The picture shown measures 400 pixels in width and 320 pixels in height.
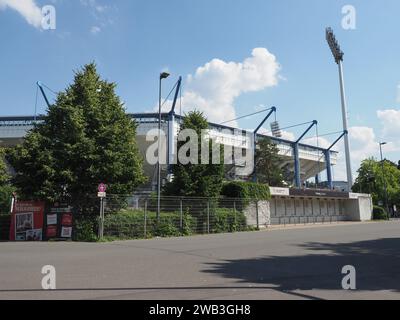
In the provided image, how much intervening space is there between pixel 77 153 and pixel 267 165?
47.8 m

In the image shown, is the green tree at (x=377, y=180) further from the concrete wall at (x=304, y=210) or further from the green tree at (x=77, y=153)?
the green tree at (x=77, y=153)

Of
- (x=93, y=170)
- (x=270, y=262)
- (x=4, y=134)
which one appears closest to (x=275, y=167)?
(x=4, y=134)

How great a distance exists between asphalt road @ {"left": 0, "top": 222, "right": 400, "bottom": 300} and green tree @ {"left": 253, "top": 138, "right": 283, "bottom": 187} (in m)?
51.8

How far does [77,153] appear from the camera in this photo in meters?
22.7

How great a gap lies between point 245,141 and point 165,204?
1685 inches

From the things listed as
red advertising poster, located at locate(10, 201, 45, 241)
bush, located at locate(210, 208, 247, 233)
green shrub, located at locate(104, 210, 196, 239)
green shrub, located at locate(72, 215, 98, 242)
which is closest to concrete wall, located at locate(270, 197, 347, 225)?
bush, located at locate(210, 208, 247, 233)

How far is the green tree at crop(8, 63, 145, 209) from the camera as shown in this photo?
2253 centimetres

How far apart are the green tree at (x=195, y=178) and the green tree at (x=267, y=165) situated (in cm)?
3714

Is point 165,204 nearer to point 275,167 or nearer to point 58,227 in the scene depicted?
point 58,227

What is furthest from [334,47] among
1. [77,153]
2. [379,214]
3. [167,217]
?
[77,153]

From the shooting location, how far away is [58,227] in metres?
22.1

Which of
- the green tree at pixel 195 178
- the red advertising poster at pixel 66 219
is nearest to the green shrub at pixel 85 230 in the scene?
the red advertising poster at pixel 66 219
